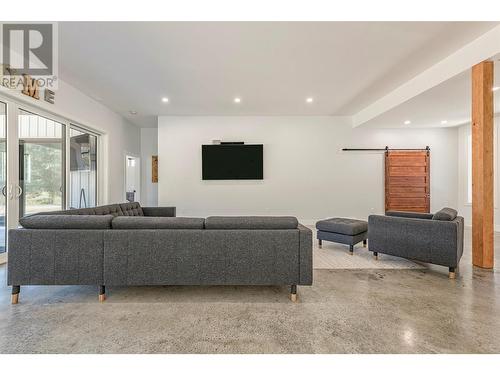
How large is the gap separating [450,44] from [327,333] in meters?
3.61

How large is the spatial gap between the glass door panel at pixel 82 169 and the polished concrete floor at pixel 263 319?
2.71 m

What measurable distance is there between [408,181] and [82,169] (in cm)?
778

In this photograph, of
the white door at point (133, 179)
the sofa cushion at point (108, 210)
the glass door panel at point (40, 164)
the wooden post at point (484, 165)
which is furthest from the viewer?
the white door at point (133, 179)

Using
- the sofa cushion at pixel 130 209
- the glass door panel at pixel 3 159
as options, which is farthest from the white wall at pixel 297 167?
the glass door panel at pixel 3 159

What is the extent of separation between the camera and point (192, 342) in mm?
1561

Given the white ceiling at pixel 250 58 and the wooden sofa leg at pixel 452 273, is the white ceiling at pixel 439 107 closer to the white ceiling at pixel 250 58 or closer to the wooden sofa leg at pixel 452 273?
the white ceiling at pixel 250 58

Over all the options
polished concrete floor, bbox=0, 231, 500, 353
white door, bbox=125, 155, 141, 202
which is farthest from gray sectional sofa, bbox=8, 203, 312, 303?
white door, bbox=125, 155, 141, 202

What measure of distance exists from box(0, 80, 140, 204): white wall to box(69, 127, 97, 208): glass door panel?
16cm

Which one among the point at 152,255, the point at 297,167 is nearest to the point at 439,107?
the point at 297,167

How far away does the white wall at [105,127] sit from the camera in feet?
12.9

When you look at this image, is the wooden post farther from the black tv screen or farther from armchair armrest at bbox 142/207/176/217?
armchair armrest at bbox 142/207/176/217

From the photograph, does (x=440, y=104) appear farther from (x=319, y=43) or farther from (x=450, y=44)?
(x=319, y=43)

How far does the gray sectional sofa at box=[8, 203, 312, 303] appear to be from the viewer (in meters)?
2.03

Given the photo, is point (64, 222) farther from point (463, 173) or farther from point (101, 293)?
point (463, 173)
